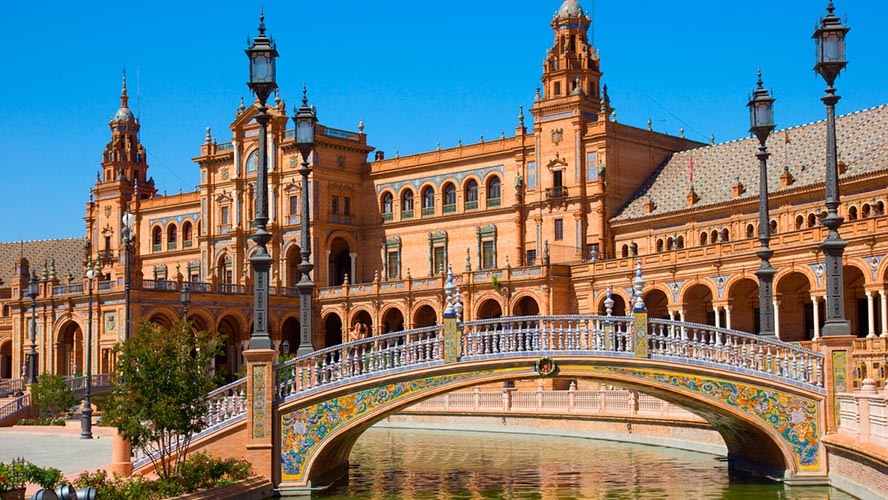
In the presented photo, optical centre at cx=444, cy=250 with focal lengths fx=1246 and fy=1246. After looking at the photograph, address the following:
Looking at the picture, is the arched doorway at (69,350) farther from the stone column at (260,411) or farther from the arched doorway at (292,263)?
the stone column at (260,411)

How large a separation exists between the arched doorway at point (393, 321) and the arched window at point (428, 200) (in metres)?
6.45

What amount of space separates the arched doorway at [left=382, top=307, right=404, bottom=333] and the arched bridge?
1799 inches

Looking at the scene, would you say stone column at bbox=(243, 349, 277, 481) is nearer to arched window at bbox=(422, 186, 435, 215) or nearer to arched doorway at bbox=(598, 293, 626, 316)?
arched doorway at bbox=(598, 293, 626, 316)

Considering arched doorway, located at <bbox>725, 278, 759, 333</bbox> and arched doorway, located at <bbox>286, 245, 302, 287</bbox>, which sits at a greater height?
arched doorway, located at <bbox>286, 245, 302, 287</bbox>

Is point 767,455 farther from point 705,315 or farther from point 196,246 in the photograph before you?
point 196,246

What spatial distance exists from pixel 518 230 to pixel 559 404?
85.6ft

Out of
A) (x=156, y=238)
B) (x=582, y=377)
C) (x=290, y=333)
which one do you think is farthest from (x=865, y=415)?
(x=156, y=238)

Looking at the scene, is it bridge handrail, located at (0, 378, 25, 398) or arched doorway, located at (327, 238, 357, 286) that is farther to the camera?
arched doorway, located at (327, 238, 357, 286)

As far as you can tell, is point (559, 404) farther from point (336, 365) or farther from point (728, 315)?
point (336, 365)

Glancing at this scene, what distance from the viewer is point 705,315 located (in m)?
55.9

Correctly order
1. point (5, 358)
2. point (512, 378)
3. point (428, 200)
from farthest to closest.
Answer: point (5, 358) → point (428, 200) → point (512, 378)

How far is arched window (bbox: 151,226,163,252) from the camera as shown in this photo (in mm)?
86250

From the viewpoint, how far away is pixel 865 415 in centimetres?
2073

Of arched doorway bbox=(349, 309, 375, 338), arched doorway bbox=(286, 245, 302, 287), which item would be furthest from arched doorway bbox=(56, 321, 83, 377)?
arched doorway bbox=(349, 309, 375, 338)
